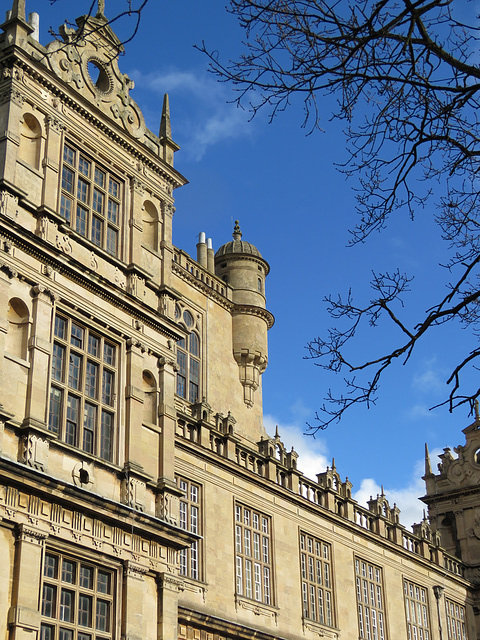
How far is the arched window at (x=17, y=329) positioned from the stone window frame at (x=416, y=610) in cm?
2246

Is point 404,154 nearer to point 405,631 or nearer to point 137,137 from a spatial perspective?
point 137,137

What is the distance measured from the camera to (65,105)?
2561 cm

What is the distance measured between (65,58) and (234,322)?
1627 centimetres

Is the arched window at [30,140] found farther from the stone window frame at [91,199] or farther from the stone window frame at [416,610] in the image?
the stone window frame at [416,610]

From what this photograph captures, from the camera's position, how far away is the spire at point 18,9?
80.6 ft

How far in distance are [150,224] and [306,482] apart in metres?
11.5

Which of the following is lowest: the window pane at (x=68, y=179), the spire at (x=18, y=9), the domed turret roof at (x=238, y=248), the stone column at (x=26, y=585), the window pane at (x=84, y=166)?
the stone column at (x=26, y=585)

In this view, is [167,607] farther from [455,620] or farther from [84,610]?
[455,620]

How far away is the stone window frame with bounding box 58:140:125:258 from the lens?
25.1 meters

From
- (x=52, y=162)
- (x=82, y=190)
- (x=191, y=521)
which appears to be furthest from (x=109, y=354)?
(x=191, y=521)

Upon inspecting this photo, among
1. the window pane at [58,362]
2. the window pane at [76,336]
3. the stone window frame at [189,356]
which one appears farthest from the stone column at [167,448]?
the stone window frame at [189,356]

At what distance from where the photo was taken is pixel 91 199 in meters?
25.9

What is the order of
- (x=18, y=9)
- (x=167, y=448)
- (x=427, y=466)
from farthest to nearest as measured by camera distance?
1. (x=427, y=466)
2. (x=167, y=448)
3. (x=18, y=9)

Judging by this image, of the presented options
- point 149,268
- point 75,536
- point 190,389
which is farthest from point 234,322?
point 75,536
